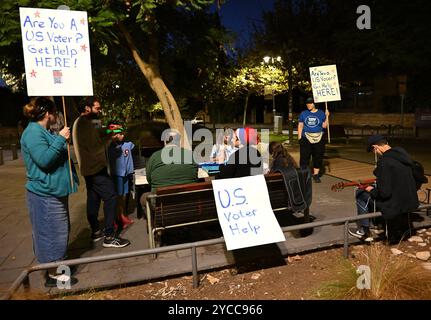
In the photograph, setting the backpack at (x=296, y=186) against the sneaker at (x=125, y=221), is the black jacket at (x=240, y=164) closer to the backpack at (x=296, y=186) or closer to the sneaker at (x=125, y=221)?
the backpack at (x=296, y=186)

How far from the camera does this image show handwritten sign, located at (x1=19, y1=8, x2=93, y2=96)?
149 inches

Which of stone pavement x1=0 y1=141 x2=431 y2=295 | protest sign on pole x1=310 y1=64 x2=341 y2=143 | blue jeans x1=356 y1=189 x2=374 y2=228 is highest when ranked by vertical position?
protest sign on pole x1=310 y1=64 x2=341 y2=143

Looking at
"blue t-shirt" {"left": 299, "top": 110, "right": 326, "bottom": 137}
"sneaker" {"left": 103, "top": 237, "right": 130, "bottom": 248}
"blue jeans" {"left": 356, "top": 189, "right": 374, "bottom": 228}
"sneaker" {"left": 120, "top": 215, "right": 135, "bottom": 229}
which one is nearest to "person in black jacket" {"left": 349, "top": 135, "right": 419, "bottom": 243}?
"blue jeans" {"left": 356, "top": 189, "right": 374, "bottom": 228}

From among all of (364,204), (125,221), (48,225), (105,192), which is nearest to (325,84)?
(364,204)

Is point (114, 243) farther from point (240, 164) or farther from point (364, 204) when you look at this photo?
point (364, 204)

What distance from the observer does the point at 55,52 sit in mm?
3906

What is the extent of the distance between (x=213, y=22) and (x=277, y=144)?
308 inches

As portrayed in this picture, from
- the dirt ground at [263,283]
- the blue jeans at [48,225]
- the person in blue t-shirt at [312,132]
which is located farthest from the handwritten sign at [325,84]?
the blue jeans at [48,225]

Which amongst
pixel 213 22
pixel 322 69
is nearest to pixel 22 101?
pixel 213 22

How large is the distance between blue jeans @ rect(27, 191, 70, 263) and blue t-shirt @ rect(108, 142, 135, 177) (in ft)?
5.25

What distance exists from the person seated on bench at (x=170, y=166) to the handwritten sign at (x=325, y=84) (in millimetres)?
5089

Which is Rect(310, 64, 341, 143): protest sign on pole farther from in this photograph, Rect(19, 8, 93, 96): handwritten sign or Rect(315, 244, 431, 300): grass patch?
Rect(19, 8, 93, 96): handwritten sign

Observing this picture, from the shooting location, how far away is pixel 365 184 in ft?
15.7

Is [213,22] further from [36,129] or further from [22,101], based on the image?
[22,101]
